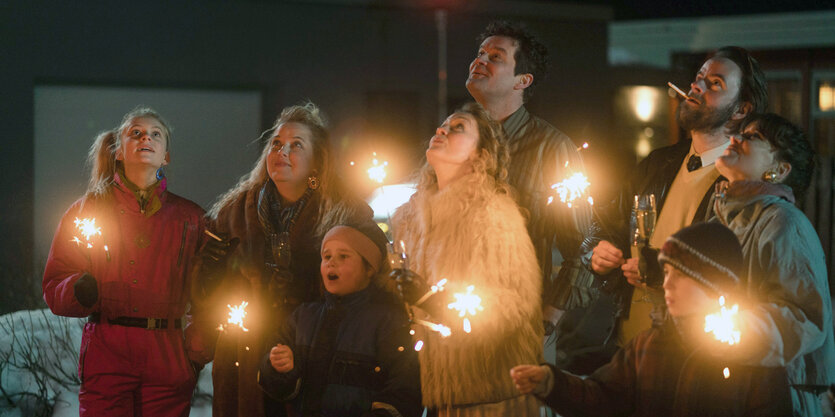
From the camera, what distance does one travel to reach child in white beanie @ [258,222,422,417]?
395 centimetres

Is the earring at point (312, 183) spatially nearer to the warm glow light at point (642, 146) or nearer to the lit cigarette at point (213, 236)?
the lit cigarette at point (213, 236)

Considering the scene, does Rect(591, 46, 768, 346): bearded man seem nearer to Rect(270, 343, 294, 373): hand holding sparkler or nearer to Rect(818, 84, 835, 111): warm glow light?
Rect(270, 343, 294, 373): hand holding sparkler

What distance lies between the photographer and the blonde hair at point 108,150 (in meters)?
4.57

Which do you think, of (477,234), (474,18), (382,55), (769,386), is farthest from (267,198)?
(474,18)

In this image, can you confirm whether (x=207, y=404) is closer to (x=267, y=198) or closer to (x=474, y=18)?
(x=267, y=198)

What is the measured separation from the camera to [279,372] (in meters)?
4.01

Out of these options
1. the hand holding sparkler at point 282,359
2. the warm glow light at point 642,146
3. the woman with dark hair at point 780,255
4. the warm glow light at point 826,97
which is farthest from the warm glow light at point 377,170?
the warm glow light at point 642,146

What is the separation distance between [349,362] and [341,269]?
0.42 m

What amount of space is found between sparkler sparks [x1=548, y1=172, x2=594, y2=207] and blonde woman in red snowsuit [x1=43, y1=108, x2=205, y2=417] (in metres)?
1.80

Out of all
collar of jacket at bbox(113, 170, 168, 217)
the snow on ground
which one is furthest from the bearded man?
the snow on ground

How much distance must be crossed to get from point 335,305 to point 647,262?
1.39m

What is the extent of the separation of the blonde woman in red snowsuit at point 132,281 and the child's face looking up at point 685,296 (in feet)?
7.59

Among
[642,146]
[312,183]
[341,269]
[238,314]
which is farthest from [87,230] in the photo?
[642,146]

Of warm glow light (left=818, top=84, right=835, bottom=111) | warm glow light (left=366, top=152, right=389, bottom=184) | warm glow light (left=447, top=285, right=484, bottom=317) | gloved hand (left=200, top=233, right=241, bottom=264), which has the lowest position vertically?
warm glow light (left=447, top=285, right=484, bottom=317)
